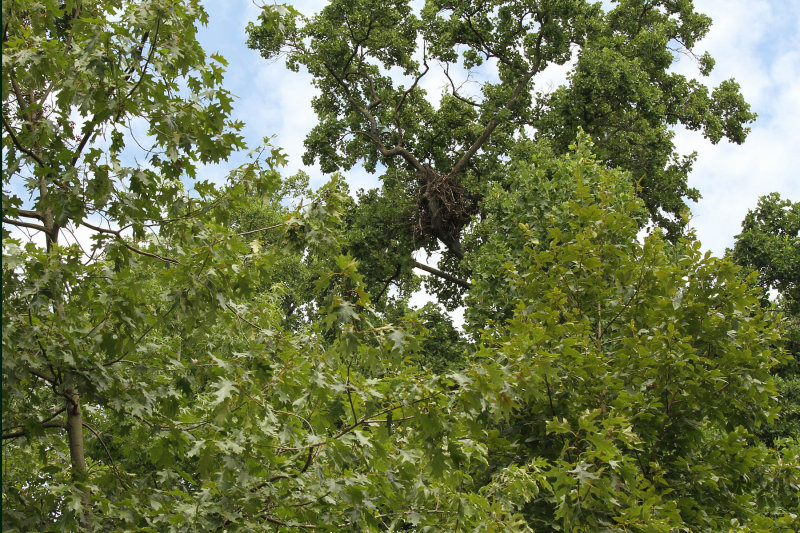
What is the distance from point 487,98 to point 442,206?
12.6 ft

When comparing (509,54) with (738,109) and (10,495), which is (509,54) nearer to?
(738,109)

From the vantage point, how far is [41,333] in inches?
173

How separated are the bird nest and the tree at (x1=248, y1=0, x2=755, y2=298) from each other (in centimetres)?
3

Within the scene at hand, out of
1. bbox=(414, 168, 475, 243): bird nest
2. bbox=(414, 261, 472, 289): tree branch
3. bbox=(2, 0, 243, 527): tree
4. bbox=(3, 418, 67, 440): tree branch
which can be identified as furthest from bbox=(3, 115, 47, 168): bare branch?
bbox=(414, 261, 472, 289): tree branch

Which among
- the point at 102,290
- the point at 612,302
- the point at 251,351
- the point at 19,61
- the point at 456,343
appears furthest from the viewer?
the point at 456,343

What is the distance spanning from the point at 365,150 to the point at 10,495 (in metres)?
15.4

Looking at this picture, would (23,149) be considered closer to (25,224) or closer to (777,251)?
(25,224)

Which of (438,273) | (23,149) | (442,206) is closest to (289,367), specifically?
(23,149)

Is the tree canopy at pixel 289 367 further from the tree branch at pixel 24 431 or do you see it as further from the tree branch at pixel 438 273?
the tree branch at pixel 438 273

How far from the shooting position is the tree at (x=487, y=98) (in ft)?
54.1

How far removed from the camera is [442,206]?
16328mm

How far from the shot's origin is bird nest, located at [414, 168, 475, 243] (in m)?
16.2

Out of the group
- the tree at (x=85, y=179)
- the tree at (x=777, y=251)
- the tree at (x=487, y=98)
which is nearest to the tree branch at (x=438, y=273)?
the tree at (x=487, y=98)

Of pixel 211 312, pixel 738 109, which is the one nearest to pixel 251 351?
pixel 211 312
